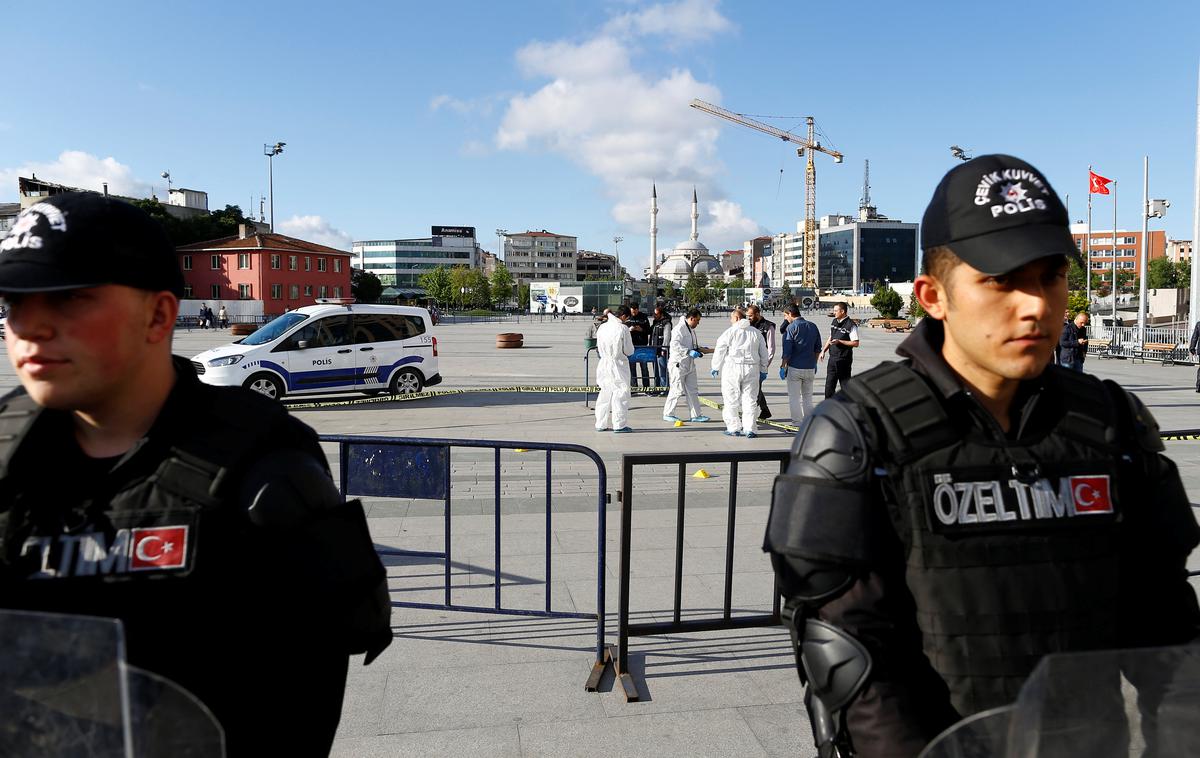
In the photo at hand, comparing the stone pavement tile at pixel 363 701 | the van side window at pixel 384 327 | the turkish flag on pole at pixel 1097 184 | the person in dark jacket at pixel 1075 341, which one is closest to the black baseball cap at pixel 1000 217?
the stone pavement tile at pixel 363 701

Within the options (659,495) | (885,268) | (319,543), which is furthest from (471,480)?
(885,268)

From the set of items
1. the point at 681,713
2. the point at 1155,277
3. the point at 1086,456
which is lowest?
the point at 681,713

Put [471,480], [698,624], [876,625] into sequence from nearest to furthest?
1. [876,625]
2. [698,624]
3. [471,480]

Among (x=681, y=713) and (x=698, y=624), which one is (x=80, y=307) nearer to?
(x=681, y=713)

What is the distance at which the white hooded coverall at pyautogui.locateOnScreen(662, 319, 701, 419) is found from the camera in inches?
488

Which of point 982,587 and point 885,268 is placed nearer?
point 982,587

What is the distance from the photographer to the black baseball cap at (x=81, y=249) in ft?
4.39

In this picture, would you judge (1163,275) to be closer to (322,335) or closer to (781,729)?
(322,335)

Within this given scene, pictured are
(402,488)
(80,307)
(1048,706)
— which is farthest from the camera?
(402,488)

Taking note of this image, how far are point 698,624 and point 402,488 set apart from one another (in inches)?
68.2

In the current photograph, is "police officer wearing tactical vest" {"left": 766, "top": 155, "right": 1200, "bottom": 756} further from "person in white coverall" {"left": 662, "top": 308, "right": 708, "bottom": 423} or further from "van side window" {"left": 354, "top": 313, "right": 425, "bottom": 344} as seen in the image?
"van side window" {"left": 354, "top": 313, "right": 425, "bottom": 344}

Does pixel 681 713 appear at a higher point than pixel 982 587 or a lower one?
lower

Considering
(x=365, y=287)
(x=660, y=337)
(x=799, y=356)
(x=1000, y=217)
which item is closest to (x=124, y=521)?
(x=1000, y=217)

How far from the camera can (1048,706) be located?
117 cm
